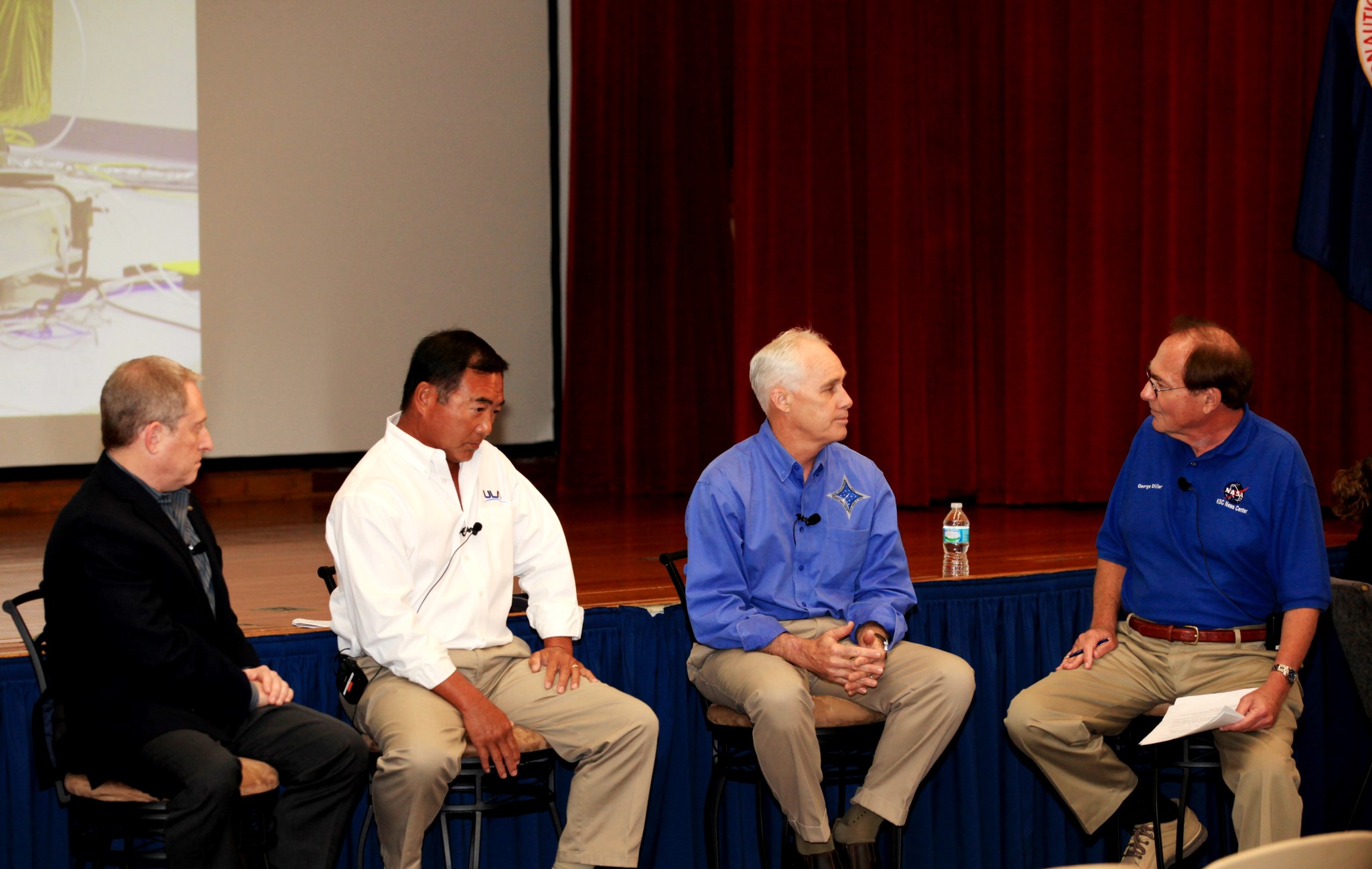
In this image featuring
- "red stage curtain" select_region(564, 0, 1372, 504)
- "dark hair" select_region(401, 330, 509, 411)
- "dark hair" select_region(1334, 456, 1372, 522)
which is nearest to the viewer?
"dark hair" select_region(401, 330, 509, 411)

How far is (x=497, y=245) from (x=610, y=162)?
0.81m

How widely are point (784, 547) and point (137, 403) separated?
1.47 metres

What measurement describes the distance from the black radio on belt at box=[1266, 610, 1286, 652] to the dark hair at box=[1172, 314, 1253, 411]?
50cm

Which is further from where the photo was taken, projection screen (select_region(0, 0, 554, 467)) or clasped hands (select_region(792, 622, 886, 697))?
projection screen (select_region(0, 0, 554, 467))

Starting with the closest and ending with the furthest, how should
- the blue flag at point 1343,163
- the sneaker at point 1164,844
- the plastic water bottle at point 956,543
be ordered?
1. the sneaker at point 1164,844
2. the plastic water bottle at point 956,543
3. the blue flag at point 1343,163

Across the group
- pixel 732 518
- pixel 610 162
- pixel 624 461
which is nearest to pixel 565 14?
pixel 610 162

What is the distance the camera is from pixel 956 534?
3.85 meters

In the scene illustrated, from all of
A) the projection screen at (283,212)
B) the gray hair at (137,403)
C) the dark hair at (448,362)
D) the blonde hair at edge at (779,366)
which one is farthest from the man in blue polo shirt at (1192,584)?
the projection screen at (283,212)

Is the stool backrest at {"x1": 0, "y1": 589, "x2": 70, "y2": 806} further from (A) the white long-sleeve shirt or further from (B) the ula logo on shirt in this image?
(B) the ula logo on shirt

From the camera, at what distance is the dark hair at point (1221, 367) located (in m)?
2.88

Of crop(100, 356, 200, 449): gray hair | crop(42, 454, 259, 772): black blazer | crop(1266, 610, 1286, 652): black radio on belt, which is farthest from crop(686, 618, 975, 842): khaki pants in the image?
crop(100, 356, 200, 449): gray hair

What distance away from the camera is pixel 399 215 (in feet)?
22.1

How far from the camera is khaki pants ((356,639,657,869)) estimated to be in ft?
8.09

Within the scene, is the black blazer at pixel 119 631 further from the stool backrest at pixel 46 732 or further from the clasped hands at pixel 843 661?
the clasped hands at pixel 843 661
